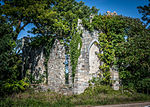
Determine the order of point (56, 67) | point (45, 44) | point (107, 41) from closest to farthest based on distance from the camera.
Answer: point (107, 41), point (56, 67), point (45, 44)

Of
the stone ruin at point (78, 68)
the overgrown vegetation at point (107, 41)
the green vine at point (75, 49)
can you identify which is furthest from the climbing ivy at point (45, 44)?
the green vine at point (75, 49)

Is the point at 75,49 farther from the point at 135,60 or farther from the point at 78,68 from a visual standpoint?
the point at 135,60

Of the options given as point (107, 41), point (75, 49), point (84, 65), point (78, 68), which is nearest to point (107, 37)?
point (107, 41)

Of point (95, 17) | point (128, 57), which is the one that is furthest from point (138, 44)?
point (95, 17)

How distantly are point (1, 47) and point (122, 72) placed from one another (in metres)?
8.85

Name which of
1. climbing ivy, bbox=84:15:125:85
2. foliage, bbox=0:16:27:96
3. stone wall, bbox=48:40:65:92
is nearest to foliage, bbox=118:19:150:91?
climbing ivy, bbox=84:15:125:85

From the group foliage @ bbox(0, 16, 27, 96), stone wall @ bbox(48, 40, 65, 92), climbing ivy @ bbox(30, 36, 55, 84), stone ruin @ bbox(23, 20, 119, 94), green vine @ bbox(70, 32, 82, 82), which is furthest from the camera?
climbing ivy @ bbox(30, 36, 55, 84)

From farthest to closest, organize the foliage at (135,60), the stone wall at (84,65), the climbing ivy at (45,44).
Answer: the climbing ivy at (45,44) → the foliage at (135,60) → the stone wall at (84,65)

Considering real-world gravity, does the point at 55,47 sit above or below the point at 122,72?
above

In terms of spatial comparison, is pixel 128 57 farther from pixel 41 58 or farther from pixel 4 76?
pixel 4 76

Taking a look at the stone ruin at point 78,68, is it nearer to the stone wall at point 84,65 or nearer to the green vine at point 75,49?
the stone wall at point 84,65

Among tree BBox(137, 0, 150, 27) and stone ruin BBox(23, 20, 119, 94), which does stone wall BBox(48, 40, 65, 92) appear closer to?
stone ruin BBox(23, 20, 119, 94)

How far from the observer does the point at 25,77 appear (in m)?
14.6

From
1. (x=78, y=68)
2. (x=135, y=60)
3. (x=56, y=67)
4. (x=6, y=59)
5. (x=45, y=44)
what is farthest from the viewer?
(x=45, y=44)
